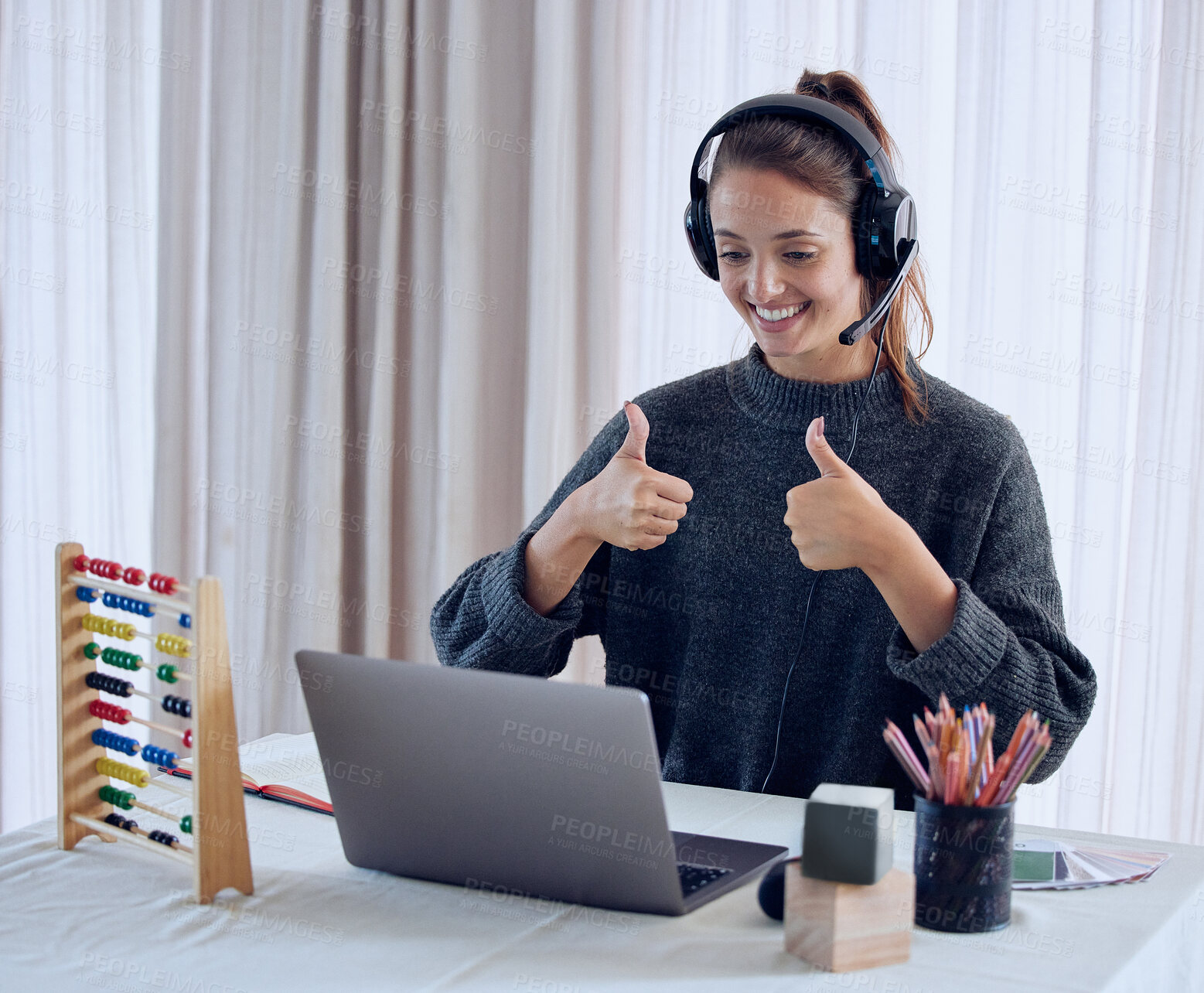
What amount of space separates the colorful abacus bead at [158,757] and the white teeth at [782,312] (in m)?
0.77

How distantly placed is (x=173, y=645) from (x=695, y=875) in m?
0.45

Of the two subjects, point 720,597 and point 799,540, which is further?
point 720,597

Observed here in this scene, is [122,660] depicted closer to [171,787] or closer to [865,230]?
[171,787]

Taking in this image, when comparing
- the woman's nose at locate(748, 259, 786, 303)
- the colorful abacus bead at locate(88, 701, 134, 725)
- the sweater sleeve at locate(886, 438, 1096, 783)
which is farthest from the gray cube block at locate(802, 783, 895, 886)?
the woman's nose at locate(748, 259, 786, 303)

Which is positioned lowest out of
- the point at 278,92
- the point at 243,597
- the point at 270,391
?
the point at 243,597

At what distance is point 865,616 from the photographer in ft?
4.30

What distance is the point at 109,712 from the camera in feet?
3.23

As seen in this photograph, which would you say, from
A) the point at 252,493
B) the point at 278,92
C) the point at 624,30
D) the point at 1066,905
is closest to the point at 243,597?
the point at 252,493

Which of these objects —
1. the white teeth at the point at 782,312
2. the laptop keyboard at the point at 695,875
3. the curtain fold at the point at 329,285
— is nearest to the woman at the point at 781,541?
the white teeth at the point at 782,312

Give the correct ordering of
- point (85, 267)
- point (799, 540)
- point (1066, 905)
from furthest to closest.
→ point (85, 267), point (799, 540), point (1066, 905)

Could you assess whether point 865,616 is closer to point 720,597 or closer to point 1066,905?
point 720,597

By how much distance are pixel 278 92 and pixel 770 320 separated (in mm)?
1413

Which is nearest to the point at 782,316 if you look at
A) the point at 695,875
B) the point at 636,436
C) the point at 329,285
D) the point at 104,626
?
the point at 636,436

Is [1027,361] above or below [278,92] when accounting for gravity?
below
